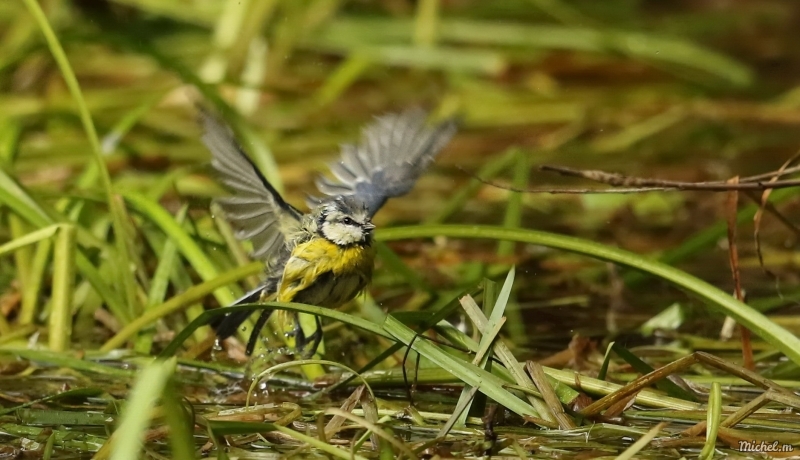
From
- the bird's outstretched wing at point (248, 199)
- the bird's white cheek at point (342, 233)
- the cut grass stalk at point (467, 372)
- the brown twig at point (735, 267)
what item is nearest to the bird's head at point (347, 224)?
the bird's white cheek at point (342, 233)

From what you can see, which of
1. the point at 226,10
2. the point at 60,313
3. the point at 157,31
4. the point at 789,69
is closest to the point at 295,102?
the point at 226,10

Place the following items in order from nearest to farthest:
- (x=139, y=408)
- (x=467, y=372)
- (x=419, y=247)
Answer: (x=139, y=408)
(x=467, y=372)
(x=419, y=247)

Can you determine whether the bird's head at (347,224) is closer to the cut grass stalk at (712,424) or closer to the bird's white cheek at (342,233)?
the bird's white cheek at (342,233)

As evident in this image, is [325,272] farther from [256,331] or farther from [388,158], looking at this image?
[388,158]

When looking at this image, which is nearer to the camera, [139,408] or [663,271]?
[139,408]

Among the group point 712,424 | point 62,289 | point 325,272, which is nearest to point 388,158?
point 325,272

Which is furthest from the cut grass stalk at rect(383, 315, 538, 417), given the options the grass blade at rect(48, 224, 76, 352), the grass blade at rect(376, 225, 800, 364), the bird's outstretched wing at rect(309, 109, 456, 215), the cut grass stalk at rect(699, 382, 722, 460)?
the grass blade at rect(48, 224, 76, 352)

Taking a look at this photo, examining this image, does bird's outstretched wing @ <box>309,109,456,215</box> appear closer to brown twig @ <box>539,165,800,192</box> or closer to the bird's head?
the bird's head
